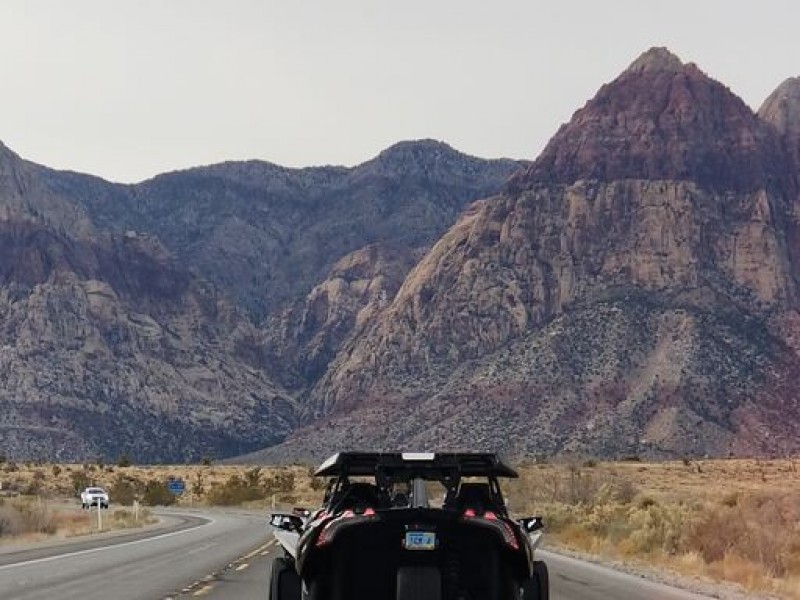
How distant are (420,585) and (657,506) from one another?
33009 mm

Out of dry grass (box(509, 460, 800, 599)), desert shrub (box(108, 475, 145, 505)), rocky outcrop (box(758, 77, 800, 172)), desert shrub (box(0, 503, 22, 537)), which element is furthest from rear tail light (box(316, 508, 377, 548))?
rocky outcrop (box(758, 77, 800, 172))

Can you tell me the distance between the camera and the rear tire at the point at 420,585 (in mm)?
9258

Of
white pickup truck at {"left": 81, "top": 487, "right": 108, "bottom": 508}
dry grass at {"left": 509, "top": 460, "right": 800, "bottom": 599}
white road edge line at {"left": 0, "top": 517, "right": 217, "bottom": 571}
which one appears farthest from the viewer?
white pickup truck at {"left": 81, "top": 487, "right": 108, "bottom": 508}

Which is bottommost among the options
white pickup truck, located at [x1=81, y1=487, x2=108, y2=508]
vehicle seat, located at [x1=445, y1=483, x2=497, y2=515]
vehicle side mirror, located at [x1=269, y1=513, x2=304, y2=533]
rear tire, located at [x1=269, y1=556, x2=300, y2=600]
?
white pickup truck, located at [x1=81, y1=487, x2=108, y2=508]

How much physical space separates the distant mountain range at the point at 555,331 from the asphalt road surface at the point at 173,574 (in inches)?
3592

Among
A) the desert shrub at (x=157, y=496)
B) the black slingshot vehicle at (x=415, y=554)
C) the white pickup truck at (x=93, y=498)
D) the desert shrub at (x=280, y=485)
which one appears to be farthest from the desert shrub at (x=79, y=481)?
the black slingshot vehicle at (x=415, y=554)

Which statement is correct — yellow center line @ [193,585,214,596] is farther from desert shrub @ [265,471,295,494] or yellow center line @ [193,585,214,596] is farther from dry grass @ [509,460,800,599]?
desert shrub @ [265,471,295,494]

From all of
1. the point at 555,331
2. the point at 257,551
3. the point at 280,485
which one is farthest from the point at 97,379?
the point at 257,551

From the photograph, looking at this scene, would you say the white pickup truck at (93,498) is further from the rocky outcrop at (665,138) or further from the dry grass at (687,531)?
the rocky outcrop at (665,138)

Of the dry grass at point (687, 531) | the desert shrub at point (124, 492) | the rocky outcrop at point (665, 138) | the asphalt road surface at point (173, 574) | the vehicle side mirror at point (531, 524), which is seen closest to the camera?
the vehicle side mirror at point (531, 524)

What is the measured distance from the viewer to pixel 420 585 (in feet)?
30.5

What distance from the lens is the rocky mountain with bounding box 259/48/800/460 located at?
127 m

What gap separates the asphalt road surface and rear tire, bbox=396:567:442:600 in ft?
31.9

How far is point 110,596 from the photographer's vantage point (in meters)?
18.6
